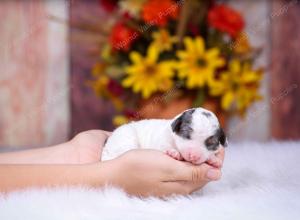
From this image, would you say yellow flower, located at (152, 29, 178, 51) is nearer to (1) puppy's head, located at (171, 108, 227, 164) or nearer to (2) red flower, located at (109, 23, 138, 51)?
(2) red flower, located at (109, 23, 138, 51)

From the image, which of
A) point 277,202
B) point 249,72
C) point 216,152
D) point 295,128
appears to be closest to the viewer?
point 277,202

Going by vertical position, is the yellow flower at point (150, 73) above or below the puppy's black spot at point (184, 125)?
above

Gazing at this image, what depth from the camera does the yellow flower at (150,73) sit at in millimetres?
2059

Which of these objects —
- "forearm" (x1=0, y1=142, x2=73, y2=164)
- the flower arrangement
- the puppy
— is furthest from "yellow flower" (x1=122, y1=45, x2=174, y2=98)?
the puppy

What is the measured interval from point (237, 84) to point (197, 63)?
19 cm

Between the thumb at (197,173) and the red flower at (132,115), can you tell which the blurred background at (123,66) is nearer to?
the red flower at (132,115)

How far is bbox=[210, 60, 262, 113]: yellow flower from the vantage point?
6.84 ft

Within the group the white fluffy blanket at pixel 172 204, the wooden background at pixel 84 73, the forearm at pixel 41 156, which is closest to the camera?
the white fluffy blanket at pixel 172 204

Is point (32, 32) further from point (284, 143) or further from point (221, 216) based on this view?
point (221, 216)

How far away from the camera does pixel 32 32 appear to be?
2.56m

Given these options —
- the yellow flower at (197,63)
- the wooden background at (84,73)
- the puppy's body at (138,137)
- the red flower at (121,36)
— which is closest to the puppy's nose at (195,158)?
the puppy's body at (138,137)

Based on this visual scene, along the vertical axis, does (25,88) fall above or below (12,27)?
below

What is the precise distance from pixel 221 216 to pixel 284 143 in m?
0.76

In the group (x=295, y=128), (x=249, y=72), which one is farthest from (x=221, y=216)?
(x=295, y=128)
